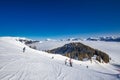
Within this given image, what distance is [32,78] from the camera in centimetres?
1831

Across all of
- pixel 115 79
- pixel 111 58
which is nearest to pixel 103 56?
pixel 111 58

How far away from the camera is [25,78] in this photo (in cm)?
1792

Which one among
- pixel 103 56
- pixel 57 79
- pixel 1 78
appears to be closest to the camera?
pixel 1 78

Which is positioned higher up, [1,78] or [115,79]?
[1,78]

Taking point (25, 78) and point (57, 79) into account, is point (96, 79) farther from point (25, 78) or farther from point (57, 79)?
point (25, 78)

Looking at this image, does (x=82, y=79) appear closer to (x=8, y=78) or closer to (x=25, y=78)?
(x=25, y=78)

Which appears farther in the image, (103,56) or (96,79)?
(103,56)

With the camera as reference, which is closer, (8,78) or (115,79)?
(8,78)

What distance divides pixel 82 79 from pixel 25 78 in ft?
23.5

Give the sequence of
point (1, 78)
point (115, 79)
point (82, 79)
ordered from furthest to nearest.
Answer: point (115, 79) → point (82, 79) → point (1, 78)

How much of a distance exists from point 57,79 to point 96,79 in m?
5.40

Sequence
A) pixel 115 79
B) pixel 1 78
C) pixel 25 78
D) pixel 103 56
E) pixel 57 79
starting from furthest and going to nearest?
pixel 103 56
pixel 115 79
pixel 57 79
pixel 25 78
pixel 1 78

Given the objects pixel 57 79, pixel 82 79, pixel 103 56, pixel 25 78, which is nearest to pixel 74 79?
pixel 82 79

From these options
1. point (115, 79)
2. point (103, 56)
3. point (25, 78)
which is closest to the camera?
point (25, 78)
